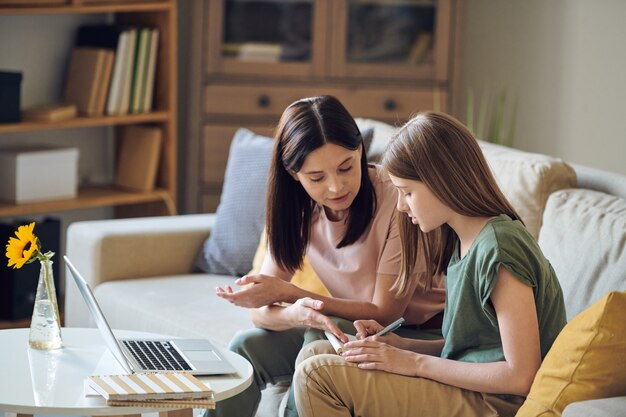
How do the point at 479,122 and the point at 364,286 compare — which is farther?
the point at 479,122

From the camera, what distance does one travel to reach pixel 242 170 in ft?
9.93

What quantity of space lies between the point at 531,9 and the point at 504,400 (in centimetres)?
257

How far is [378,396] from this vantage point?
1783 millimetres

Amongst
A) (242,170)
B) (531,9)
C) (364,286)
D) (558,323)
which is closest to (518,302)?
(558,323)

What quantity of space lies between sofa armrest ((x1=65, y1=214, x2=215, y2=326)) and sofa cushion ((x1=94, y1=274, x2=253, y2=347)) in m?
0.04

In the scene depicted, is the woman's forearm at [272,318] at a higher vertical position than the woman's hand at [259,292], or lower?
lower

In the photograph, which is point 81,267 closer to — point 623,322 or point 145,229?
point 145,229

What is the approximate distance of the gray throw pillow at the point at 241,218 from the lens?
297 cm

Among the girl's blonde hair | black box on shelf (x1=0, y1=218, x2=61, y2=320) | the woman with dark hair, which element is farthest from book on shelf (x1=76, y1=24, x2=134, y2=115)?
the girl's blonde hair

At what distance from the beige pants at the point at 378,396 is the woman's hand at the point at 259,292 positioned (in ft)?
1.17

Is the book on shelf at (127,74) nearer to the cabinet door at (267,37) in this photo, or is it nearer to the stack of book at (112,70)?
the stack of book at (112,70)

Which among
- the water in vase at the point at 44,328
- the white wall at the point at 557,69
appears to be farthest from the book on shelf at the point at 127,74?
the water in vase at the point at 44,328

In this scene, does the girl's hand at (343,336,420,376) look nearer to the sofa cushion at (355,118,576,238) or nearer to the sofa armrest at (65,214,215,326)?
the sofa cushion at (355,118,576,238)

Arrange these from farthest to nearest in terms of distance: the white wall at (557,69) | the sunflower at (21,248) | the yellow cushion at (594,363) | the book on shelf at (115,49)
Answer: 1. the white wall at (557,69)
2. the book on shelf at (115,49)
3. the sunflower at (21,248)
4. the yellow cushion at (594,363)
